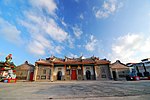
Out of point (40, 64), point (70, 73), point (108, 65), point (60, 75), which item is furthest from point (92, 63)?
point (40, 64)

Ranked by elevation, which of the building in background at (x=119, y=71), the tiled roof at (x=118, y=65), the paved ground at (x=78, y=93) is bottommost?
the paved ground at (x=78, y=93)

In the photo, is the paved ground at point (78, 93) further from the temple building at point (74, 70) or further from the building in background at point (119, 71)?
the building in background at point (119, 71)

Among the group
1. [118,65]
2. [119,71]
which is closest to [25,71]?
[119,71]

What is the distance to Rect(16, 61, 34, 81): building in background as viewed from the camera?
23438 mm

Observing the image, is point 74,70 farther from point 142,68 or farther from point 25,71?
point 142,68

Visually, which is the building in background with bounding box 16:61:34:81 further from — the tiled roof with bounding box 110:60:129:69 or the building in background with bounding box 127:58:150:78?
the building in background with bounding box 127:58:150:78

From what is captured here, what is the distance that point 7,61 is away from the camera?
20.4 m

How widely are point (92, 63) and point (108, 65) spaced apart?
4.26 metres

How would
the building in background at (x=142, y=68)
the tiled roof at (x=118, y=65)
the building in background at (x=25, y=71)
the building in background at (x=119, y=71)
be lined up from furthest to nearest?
the building in background at (x=142, y=68) → the tiled roof at (x=118, y=65) → the building in background at (x=119, y=71) → the building in background at (x=25, y=71)

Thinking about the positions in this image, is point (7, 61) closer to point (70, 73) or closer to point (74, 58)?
point (70, 73)

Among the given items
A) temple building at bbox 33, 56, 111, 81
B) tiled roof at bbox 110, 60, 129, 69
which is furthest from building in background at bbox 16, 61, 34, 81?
tiled roof at bbox 110, 60, 129, 69

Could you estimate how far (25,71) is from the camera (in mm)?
24000

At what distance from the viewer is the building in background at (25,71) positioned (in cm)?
2344

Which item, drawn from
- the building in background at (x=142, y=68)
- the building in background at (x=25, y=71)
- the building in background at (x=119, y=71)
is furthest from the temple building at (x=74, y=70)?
the building in background at (x=142, y=68)
